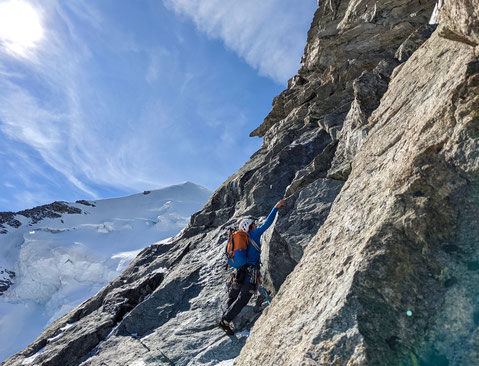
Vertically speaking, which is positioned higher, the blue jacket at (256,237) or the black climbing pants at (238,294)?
the blue jacket at (256,237)

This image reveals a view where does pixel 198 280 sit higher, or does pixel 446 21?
pixel 198 280

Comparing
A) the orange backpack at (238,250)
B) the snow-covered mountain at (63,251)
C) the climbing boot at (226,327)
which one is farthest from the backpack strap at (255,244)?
the snow-covered mountain at (63,251)

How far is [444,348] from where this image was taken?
8.29 ft

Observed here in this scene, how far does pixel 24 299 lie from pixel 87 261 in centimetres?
841

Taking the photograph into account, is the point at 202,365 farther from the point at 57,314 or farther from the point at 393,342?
the point at 57,314

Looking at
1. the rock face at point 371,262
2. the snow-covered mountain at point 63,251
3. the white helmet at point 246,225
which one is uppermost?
the snow-covered mountain at point 63,251

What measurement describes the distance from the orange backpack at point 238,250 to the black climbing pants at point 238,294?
12.3 inches

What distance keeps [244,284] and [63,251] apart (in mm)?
46081

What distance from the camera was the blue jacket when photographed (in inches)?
302

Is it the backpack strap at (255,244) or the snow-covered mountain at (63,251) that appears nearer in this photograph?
the backpack strap at (255,244)

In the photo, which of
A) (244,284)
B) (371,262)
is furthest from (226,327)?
(371,262)

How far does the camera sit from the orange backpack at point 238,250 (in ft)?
24.7

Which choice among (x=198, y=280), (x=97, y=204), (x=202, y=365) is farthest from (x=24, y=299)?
(x=202, y=365)

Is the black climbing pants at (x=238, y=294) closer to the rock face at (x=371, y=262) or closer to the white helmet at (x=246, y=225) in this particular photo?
the rock face at (x=371, y=262)
